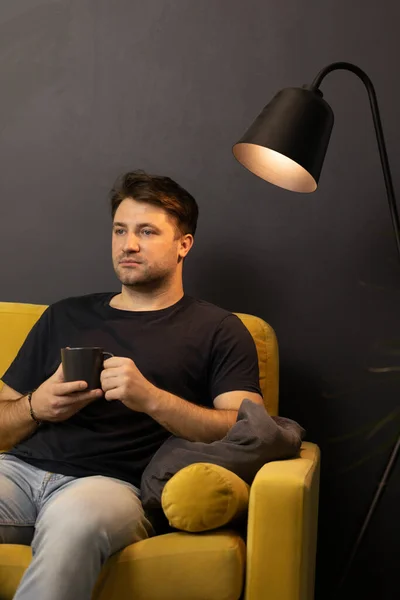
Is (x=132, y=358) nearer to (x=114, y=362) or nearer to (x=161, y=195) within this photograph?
(x=114, y=362)

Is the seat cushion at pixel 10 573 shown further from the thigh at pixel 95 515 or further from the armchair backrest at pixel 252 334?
the armchair backrest at pixel 252 334

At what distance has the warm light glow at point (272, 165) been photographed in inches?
86.7

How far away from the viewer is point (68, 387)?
186 cm

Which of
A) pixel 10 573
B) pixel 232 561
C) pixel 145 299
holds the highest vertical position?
pixel 145 299

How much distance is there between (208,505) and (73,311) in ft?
2.60

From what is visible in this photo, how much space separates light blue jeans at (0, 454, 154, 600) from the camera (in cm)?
155

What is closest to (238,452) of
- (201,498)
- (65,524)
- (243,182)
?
(201,498)

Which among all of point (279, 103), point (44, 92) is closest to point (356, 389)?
point (279, 103)

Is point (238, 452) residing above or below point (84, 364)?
below

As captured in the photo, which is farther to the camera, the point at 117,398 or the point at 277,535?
the point at 117,398

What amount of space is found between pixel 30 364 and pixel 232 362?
546mm

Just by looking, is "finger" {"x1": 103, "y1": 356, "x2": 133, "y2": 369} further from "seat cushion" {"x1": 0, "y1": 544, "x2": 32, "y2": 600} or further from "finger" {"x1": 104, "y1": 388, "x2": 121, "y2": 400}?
"seat cushion" {"x1": 0, "y1": 544, "x2": 32, "y2": 600}

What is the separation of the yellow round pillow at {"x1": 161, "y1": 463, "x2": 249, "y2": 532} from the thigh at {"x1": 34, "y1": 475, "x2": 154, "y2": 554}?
90 millimetres

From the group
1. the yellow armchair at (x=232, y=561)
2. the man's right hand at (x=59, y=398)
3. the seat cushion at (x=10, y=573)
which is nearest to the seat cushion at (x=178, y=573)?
the yellow armchair at (x=232, y=561)
